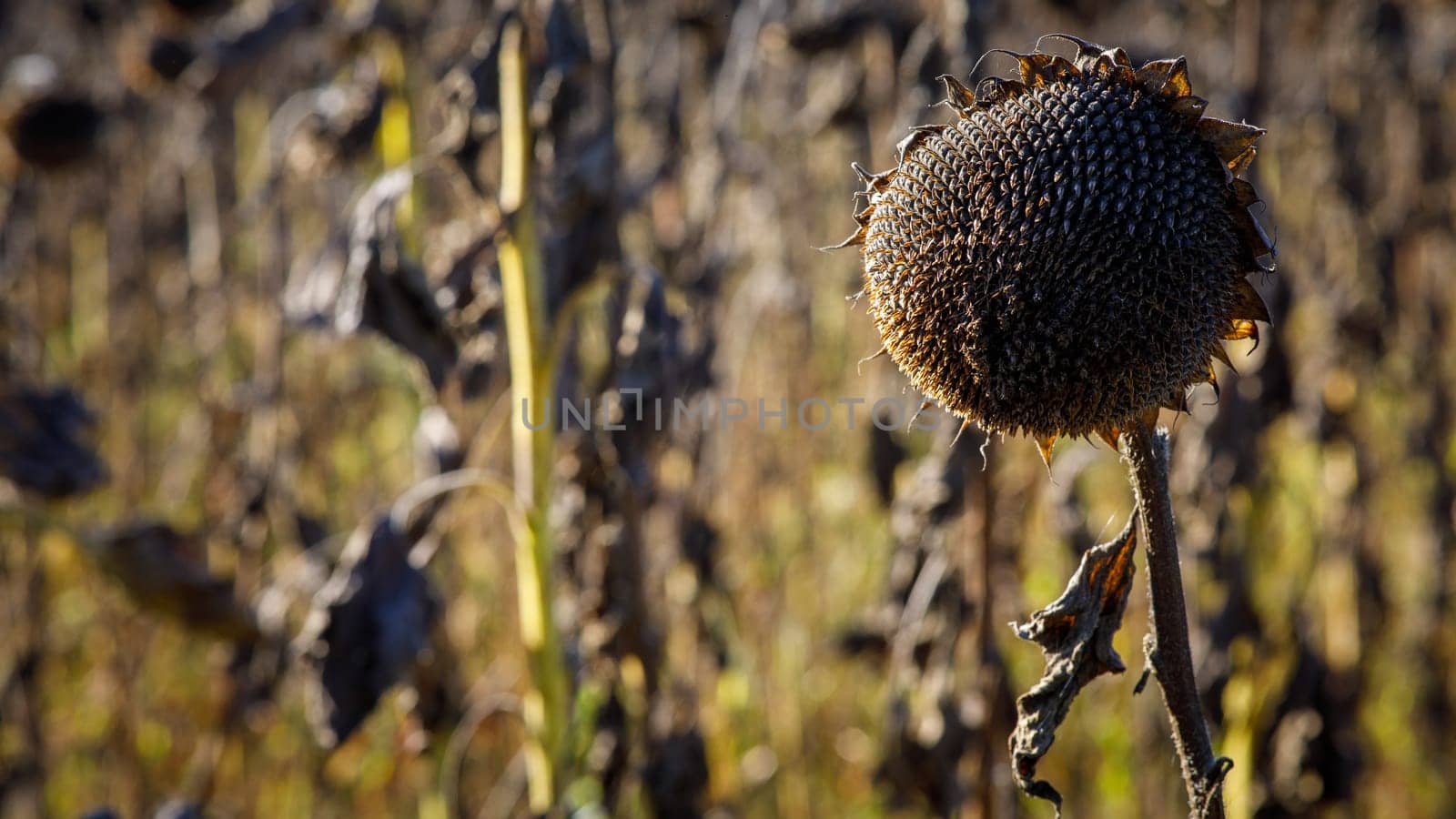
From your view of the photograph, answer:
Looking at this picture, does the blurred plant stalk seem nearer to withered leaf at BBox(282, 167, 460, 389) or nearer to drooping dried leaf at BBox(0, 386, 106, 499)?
withered leaf at BBox(282, 167, 460, 389)

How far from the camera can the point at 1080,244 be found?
3.32ft

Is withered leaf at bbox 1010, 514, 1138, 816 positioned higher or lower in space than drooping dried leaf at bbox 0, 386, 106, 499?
lower

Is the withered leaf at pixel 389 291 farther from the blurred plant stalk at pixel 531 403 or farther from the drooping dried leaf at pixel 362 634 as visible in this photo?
the drooping dried leaf at pixel 362 634

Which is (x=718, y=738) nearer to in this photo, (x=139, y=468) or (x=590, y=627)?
(x=590, y=627)

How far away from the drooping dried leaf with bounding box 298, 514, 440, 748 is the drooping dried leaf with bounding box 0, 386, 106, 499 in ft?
2.99

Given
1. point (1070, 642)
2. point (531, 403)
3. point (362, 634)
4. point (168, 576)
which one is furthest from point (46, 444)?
point (1070, 642)

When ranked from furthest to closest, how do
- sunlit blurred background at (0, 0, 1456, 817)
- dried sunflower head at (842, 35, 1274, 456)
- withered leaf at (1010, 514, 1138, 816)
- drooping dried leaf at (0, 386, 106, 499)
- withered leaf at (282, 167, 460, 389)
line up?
1. drooping dried leaf at (0, 386, 106, 499)
2. sunlit blurred background at (0, 0, 1456, 817)
3. withered leaf at (282, 167, 460, 389)
4. withered leaf at (1010, 514, 1138, 816)
5. dried sunflower head at (842, 35, 1274, 456)

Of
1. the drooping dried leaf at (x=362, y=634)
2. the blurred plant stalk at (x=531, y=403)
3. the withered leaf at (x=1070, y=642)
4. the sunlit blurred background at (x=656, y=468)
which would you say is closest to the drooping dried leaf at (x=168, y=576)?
the sunlit blurred background at (x=656, y=468)

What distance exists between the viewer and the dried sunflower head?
1.01m

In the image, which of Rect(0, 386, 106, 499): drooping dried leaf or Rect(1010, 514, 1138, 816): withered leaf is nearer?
Rect(1010, 514, 1138, 816): withered leaf

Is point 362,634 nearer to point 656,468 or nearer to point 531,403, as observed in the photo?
point 531,403

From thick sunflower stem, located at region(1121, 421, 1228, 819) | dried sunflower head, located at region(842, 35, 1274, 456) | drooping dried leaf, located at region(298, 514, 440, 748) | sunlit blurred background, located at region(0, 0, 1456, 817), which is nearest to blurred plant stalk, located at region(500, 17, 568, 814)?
sunlit blurred background, located at region(0, 0, 1456, 817)

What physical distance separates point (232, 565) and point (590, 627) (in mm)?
1621

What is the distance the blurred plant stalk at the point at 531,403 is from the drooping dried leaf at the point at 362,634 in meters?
0.19
